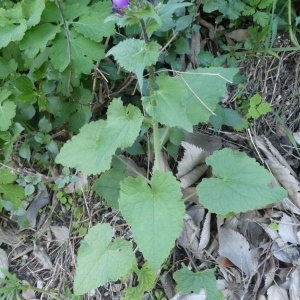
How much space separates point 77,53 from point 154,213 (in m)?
0.89

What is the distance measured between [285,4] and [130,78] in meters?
0.94

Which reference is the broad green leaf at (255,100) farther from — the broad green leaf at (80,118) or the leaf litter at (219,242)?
the broad green leaf at (80,118)

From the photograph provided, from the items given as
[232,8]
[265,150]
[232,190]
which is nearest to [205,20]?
[232,8]

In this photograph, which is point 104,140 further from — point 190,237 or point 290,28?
point 290,28

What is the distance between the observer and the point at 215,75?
1.72 metres

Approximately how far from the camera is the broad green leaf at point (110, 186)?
1.91 m

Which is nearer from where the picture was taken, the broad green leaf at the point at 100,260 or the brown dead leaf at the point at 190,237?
the broad green leaf at the point at 100,260

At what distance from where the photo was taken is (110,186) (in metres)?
1.93

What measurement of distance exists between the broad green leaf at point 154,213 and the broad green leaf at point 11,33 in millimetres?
872

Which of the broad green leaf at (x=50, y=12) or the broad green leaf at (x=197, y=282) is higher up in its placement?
the broad green leaf at (x=50, y=12)

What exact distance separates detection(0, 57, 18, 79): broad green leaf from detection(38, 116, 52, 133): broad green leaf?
1.01 ft

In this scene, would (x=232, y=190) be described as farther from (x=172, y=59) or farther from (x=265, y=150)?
(x=172, y=59)

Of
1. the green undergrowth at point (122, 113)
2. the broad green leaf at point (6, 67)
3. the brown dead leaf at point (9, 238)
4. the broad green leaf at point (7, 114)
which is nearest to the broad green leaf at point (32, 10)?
the green undergrowth at point (122, 113)

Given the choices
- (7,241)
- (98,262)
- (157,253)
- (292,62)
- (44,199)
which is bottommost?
(7,241)
